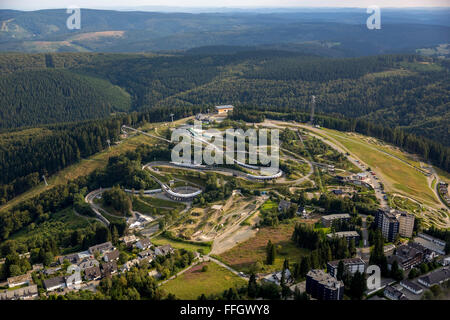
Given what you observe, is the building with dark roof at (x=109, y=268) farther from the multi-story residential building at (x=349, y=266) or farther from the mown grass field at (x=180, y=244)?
the multi-story residential building at (x=349, y=266)

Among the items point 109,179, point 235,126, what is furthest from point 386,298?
point 235,126

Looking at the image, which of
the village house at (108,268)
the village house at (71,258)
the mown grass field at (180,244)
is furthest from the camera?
the mown grass field at (180,244)

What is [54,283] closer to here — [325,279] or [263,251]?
[263,251]

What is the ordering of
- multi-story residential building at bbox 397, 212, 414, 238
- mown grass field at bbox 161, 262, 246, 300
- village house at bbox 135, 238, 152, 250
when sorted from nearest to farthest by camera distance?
mown grass field at bbox 161, 262, 246, 300 < village house at bbox 135, 238, 152, 250 < multi-story residential building at bbox 397, 212, 414, 238

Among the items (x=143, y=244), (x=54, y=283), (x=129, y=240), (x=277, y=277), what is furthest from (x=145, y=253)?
(x=277, y=277)

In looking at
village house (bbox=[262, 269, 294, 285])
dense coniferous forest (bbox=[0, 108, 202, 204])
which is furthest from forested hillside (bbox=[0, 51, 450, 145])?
village house (bbox=[262, 269, 294, 285])

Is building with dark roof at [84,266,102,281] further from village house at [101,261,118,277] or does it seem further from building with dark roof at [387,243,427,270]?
building with dark roof at [387,243,427,270]

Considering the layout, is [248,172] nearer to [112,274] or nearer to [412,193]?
[412,193]

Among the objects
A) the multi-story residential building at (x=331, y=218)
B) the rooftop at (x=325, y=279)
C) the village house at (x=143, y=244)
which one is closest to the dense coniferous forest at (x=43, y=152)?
the village house at (x=143, y=244)
